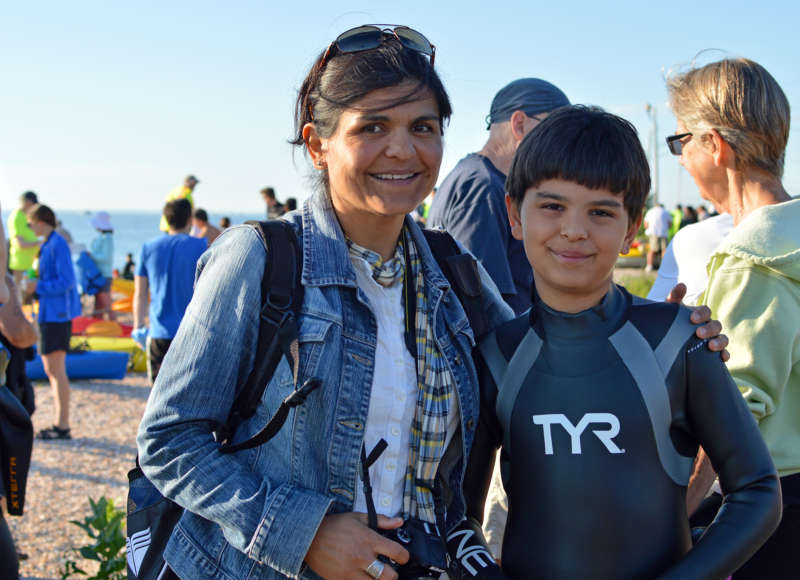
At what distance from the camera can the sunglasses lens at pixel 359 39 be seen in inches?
77.5

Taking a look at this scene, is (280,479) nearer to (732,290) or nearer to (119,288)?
(732,290)

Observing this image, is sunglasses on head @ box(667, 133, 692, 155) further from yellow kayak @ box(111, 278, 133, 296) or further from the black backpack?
yellow kayak @ box(111, 278, 133, 296)

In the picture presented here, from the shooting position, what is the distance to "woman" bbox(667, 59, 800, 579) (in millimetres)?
2115

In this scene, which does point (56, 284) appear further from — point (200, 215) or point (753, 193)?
point (753, 193)

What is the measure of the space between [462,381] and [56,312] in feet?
21.9

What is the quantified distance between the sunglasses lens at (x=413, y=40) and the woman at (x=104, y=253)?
14.4 meters

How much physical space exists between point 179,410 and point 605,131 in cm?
127

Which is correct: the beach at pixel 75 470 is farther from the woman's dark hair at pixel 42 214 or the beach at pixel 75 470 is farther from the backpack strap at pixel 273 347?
the backpack strap at pixel 273 347

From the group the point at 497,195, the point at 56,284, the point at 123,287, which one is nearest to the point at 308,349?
the point at 497,195

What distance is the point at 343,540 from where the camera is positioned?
67.3 inches

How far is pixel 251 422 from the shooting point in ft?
5.88

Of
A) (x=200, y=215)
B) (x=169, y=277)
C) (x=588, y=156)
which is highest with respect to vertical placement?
(x=588, y=156)

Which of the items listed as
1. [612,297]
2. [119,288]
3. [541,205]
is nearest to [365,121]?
[541,205]

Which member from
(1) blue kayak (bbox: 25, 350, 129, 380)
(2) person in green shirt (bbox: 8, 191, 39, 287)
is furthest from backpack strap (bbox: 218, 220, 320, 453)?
(2) person in green shirt (bbox: 8, 191, 39, 287)
